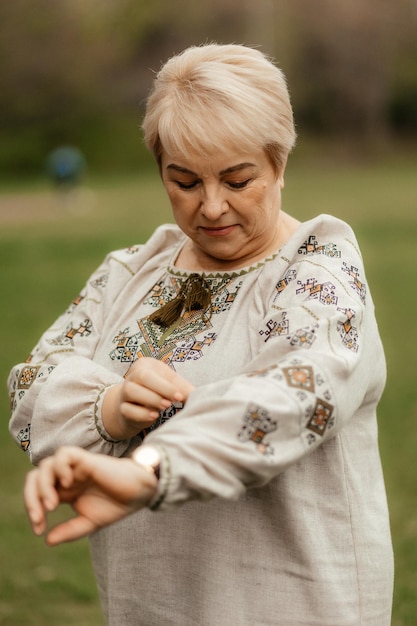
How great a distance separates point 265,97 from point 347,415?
→ 887mm

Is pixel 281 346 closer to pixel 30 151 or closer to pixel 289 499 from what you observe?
pixel 289 499

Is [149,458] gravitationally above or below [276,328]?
below

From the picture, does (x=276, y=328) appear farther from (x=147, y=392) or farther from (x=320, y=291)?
(x=147, y=392)

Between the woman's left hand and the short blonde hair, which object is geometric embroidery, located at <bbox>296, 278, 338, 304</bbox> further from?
the woman's left hand

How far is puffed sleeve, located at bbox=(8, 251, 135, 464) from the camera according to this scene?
2.64 meters

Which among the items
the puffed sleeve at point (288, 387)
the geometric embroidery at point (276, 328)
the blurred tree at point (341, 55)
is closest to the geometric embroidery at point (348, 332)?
the puffed sleeve at point (288, 387)

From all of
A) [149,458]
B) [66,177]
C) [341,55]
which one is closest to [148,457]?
[149,458]

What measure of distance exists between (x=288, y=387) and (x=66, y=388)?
75cm

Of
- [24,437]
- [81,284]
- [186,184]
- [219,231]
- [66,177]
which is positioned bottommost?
[81,284]

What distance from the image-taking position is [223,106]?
2.54m

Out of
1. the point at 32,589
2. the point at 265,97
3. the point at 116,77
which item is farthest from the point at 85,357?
the point at 116,77

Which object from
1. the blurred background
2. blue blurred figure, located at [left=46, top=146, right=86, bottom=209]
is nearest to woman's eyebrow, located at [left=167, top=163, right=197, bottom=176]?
the blurred background

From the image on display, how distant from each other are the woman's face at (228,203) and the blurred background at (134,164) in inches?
38.9

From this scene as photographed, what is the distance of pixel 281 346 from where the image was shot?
2389mm
